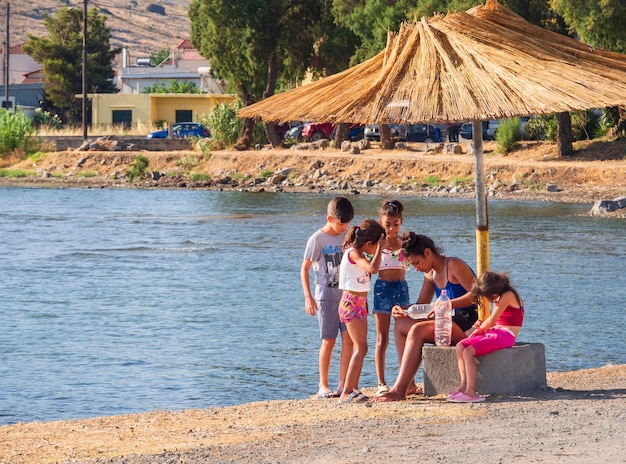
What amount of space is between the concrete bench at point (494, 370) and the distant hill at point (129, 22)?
Result: 129979mm

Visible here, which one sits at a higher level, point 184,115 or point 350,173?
point 184,115

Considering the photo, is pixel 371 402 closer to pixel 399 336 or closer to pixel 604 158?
pixel 399 336

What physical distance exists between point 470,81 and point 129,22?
153 metres

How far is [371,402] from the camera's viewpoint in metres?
9.11

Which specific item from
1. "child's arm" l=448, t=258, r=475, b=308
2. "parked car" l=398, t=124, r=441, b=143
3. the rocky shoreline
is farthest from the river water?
"parked car" l=398, t=124, r=441, b=143

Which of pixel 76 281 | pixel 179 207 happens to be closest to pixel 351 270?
pixel 76 281

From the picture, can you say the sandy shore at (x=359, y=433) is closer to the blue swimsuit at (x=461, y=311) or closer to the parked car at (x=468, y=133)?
the blue swimsuit at (x=461, y=311)

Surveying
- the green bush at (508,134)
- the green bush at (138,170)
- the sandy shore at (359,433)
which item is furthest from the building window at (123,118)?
the sandy shore at (359,433)

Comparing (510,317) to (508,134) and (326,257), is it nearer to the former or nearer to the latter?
(326,257)

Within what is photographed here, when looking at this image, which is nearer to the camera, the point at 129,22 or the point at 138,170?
the point at 138,170

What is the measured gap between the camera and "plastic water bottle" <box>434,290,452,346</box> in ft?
28.8

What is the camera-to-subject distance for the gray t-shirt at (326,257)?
9.24 metres

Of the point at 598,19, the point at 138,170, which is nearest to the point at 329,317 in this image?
the point at 598,19

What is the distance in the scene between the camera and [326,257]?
30.4 ft
